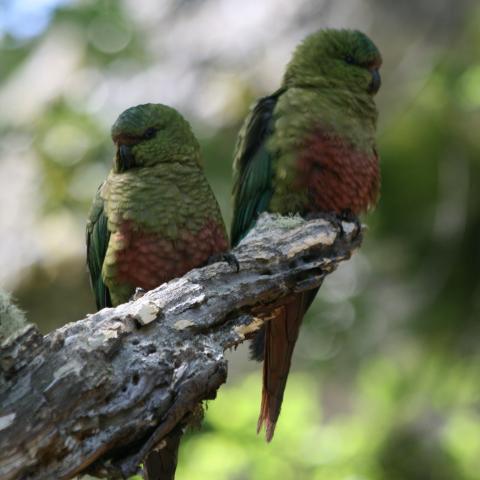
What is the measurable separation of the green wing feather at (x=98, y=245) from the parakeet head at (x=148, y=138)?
22 cm

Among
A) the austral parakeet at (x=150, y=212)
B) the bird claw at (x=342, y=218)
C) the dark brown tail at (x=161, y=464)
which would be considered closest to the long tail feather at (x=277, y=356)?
the bird claw at (x=342, y=218)

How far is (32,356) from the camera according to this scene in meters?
3.03

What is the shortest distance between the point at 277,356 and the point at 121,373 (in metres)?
1.72

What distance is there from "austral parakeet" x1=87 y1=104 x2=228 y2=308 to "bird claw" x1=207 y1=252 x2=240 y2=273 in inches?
3.3

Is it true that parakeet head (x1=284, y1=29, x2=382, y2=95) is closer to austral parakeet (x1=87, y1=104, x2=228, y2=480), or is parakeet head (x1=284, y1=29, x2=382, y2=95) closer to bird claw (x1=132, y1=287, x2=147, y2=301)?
austral parakeet (x1=87, y1=104, x2=228, y2=480)

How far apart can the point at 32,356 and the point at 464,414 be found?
494cm

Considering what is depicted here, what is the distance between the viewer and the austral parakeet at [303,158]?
16.1 ft

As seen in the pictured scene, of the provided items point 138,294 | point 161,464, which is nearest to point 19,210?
point 138,294

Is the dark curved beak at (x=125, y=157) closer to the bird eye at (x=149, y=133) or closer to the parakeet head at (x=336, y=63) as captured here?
the bird eye at (x=149, y=133)

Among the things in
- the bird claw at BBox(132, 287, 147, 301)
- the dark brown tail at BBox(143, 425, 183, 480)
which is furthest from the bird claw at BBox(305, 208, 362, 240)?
the dark brown tail at BBox(143, 425, 183, 480)

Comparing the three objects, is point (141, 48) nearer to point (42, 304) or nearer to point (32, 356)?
point (42, 304)

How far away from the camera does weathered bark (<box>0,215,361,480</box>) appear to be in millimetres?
2953

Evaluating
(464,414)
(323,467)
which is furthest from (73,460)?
(464,414)

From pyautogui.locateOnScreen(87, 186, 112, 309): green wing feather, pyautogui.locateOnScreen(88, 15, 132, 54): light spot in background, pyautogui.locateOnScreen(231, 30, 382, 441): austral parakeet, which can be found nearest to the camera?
pyautogui.locateOnScreen(87, 186, 112, 309): green wing feather
